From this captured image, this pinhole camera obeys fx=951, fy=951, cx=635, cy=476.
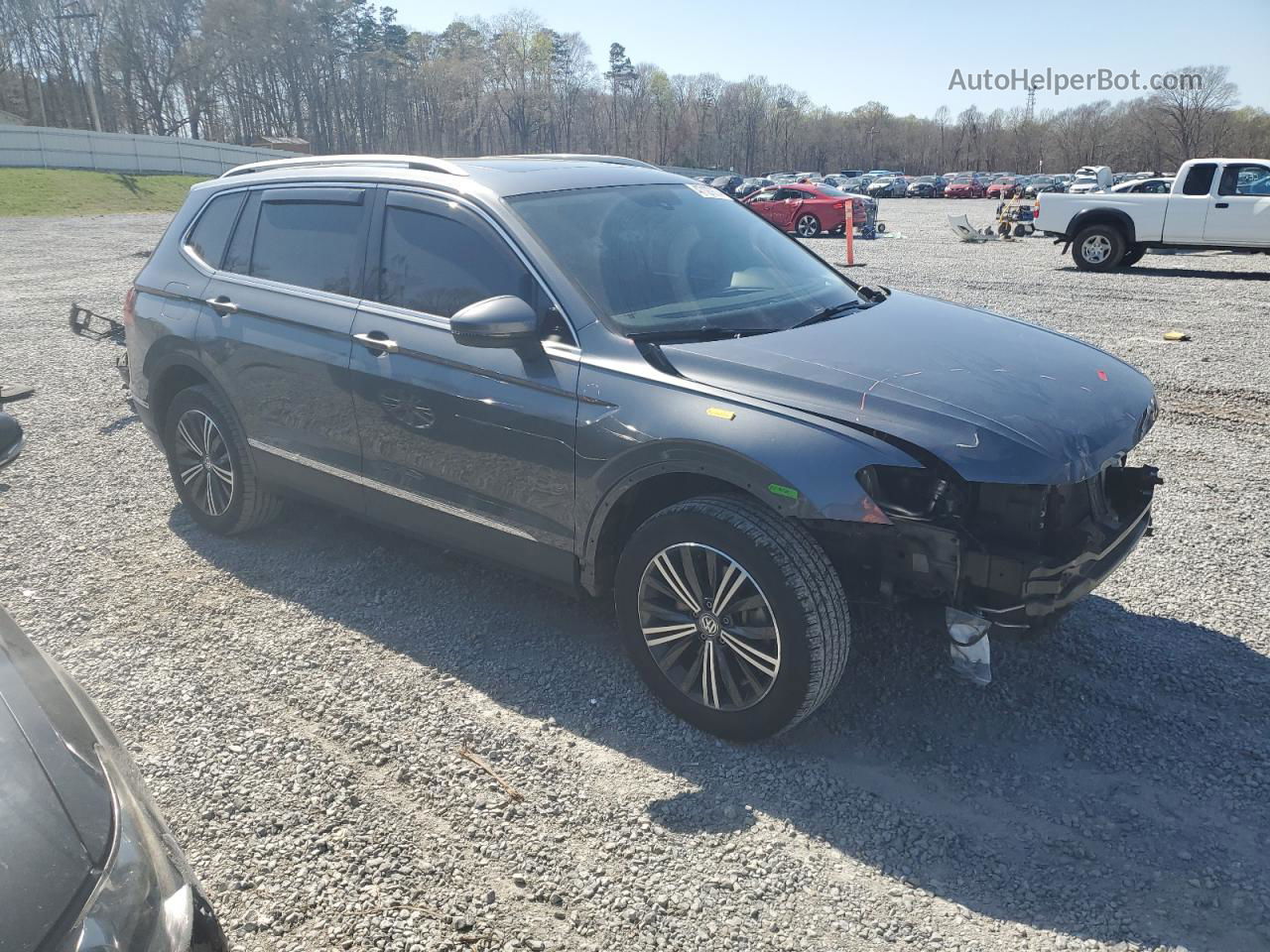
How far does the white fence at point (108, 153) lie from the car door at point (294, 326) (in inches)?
1879

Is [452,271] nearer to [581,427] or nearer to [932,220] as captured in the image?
[581,427]

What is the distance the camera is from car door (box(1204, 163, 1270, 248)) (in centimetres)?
1609

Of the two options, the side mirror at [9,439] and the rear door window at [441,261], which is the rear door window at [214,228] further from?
the side mirror at [9,439]

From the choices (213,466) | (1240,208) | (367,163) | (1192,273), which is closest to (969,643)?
(367,163)

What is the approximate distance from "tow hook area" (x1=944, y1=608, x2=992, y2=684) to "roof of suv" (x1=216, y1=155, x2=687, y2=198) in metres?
2.43

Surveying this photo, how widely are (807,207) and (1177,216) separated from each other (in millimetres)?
11277

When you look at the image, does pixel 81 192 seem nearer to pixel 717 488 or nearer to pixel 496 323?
pixel 496 323

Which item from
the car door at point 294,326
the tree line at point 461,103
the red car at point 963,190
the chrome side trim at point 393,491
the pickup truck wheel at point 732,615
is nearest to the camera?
the pickup truck wheel at point 732,615

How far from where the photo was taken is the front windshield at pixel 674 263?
147 inches

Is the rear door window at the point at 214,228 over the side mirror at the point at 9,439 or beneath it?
over

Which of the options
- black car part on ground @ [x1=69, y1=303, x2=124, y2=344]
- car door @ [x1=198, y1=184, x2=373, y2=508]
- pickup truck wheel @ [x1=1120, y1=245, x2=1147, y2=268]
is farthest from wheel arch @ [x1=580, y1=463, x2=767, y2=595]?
pickup truck wheel @ [x1=1120, y1=245, x2=1147, y2=268]

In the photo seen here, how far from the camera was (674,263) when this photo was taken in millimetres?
4062

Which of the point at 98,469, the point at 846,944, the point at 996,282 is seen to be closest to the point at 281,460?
the point at 98,469

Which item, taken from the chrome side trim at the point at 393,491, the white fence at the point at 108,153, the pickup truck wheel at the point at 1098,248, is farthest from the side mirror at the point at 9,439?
the white fence at the point at 108,153
